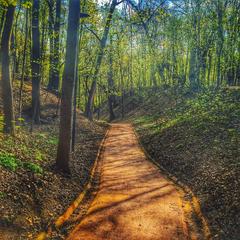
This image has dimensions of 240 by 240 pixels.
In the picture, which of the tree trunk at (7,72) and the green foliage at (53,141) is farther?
the green foliage at (53,141)

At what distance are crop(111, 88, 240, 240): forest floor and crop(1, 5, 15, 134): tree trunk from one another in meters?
6.36

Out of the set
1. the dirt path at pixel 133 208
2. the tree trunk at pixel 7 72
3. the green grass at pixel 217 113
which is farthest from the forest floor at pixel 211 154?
the tree trunk at pixel 7 72

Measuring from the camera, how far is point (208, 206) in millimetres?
7922

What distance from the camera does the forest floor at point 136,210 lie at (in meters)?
6.68

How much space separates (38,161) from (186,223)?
5.08 meters

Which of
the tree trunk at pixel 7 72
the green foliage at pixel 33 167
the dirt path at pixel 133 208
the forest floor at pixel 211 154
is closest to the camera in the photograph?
the dirt path at pixel 133 208

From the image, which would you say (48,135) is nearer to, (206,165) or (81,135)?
(81,135)

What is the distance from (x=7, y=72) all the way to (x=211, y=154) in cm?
811

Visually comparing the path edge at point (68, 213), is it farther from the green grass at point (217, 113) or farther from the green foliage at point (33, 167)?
the green grass at point (217, 113)

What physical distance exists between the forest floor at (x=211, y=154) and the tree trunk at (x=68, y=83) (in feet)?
13.5

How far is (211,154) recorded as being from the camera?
11281 mm

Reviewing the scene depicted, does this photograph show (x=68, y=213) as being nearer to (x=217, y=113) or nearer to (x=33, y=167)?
(x=33, y=167)

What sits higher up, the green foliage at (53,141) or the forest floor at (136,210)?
the green foliage at (53,141)

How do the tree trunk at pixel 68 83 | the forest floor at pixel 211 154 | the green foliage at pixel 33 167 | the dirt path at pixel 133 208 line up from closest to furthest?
the dirt path at pixel 133 208 < the forest floor at pixel 211 154 < the green foliage at pixel 33 167 < the tree trunk at pixel 68 83
